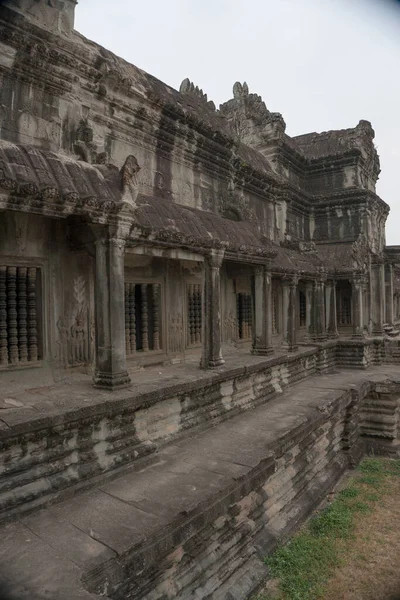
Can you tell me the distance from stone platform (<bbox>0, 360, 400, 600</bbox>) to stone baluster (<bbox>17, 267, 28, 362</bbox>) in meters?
2.34

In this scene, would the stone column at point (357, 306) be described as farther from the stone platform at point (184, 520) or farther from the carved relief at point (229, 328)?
the stone platform at point (184, 520)

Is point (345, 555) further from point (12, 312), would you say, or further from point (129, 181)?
point (129, 181)

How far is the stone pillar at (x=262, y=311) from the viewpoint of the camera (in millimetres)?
9633

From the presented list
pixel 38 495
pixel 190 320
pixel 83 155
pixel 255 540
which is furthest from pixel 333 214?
pixel 38 495

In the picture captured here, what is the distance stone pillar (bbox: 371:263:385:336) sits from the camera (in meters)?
16.5

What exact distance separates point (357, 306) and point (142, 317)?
9.03 metres

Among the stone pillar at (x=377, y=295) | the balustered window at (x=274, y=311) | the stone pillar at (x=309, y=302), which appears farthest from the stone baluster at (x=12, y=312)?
the stone pillar at (x=377, y=295)

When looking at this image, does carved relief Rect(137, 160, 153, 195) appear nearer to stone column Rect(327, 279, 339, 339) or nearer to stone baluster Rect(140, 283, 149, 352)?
stone baluster Rect(140, 283, 149, 352)

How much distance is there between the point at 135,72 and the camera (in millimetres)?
7781

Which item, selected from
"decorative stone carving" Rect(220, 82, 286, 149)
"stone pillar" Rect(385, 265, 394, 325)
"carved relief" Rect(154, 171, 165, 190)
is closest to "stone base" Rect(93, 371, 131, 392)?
"carved relief" Rect(154, 171, 165, 190)

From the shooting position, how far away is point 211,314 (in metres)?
7.79

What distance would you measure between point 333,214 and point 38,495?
14.3 m

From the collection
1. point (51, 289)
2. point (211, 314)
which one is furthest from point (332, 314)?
point (51, 289)

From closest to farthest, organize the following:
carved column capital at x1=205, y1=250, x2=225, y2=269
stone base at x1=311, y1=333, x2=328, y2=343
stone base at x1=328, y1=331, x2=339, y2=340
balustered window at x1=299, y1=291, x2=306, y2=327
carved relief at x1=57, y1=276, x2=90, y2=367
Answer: carved relief at x1=57, y1=276, x2=90, y2=367 → carved column capital at x1=205, y1=250, x2=225, y2=269 → stone base at x1=311, y1=333, x2=328, y2=343 → stone base at x1=328, y1=331, x2=339, y2=340 → balustered window at x1=299, y1=291, x2=306, y2=327
